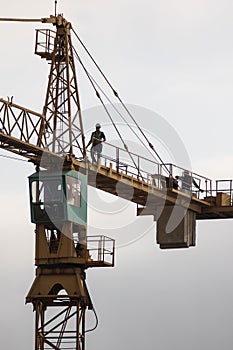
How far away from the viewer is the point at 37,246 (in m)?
87.4

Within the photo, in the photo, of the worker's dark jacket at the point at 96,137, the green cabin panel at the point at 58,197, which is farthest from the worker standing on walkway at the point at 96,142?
the green cabin panel at the point at 58,197

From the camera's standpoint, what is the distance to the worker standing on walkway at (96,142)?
85750mm

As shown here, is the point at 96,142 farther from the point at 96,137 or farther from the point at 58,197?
the point at 58,197

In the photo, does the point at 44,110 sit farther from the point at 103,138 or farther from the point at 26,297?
the point at 26,297

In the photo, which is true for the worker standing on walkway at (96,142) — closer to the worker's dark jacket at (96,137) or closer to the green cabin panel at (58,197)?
the worker's dark jacket at (96,137)

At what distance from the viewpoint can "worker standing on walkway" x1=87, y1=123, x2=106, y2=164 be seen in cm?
8575

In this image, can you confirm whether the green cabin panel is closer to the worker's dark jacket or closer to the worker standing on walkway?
the worker standing on walkway

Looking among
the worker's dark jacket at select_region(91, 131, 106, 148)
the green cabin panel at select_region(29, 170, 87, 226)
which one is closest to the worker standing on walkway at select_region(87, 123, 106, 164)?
the worker's dark jacket at select_region(91, 131, 106, 148)

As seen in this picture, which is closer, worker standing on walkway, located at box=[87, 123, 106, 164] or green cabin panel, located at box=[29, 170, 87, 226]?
green cabin panel, located at box=[29, 170, 87, 226]

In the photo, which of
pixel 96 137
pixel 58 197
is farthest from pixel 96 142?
pixel 58 197

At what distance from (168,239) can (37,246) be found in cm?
826

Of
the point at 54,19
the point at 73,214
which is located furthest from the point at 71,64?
the point at 73,214

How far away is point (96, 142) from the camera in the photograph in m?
85.9

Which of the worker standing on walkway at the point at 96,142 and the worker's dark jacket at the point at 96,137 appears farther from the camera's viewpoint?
the worker's dark jacket at the point at 96,137
